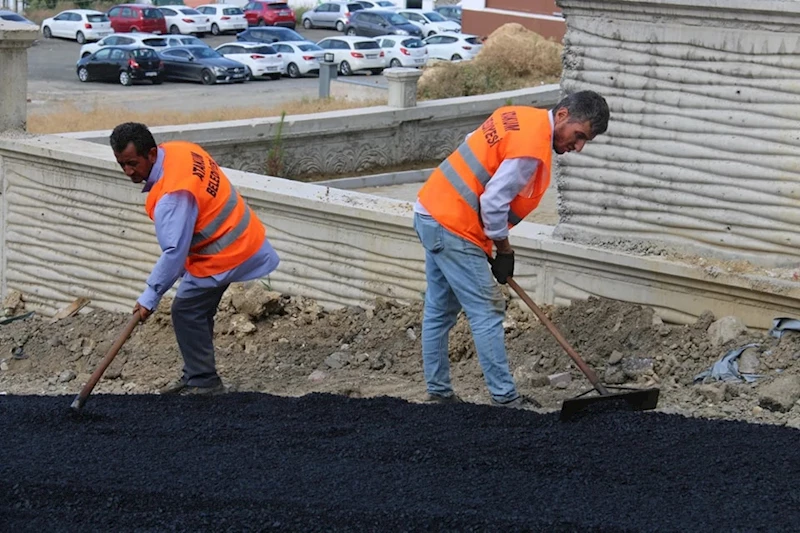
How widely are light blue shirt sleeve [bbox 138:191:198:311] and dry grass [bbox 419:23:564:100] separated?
10870mm

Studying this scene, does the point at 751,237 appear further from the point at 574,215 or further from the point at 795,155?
the point at 574,215

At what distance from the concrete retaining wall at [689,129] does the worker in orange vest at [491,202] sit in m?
1.38

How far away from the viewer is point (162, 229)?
5.69 m

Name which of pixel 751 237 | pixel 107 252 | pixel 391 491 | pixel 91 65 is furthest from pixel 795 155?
pixel 91 65

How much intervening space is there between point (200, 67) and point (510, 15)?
414 inches

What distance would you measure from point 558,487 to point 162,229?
237 centimetres

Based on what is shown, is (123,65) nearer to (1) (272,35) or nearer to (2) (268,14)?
(1) (272,35)

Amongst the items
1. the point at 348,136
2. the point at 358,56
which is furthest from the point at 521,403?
the point at 358,56

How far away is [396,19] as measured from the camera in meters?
41.6

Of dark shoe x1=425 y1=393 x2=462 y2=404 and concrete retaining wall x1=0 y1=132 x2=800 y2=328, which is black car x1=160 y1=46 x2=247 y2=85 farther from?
dark shoe x1=425 y1=393 x2=462 y2=404

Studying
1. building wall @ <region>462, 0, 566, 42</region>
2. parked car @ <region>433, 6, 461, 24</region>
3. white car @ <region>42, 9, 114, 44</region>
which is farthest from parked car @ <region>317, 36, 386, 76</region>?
parked car @ <region>433, 6, 461, 24</region>

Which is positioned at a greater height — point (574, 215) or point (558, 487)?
point (574, 215)

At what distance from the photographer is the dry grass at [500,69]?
54.3 ft

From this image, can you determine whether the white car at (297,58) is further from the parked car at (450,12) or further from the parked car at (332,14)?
the parked car at (332,14)
